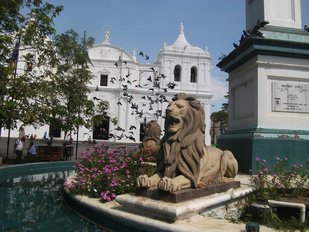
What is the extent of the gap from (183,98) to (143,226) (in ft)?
4.97

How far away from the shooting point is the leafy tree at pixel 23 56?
9180 millimetres

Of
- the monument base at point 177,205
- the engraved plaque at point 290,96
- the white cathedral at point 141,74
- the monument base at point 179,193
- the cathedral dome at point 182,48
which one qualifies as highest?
the cathedral dome at point 182,48

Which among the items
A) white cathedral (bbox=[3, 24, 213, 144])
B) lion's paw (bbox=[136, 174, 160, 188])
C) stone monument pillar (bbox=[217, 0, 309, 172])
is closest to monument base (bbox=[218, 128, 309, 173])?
stone monument pillar (bbox=[217, 0, 309, 172])

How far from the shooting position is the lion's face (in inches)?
142

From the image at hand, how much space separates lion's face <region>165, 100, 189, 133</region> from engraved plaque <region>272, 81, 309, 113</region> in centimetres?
312

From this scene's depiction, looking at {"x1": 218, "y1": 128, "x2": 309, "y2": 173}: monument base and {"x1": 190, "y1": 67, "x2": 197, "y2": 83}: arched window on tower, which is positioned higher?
{"x1": 190, "y1": 67, "x2": 197, "y2": 83}: arched window on tower

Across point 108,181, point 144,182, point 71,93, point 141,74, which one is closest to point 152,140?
point 108,181

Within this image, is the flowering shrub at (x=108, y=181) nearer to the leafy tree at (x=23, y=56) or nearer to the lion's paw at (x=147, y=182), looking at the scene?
the lion's paw at (x=147, y=182)

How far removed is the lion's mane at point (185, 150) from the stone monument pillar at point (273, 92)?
2.48m

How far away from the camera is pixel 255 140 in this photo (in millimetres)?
5805

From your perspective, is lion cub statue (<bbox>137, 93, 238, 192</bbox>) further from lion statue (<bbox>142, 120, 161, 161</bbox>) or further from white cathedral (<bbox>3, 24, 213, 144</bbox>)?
white cathedral (<bbox>3, 24, 213, 144</bbox>)

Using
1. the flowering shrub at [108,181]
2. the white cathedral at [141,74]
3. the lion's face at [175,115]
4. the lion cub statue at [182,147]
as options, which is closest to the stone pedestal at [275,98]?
the flowering shrub at [108,181]

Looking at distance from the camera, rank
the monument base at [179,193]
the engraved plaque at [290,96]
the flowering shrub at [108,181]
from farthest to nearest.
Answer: the engraved plaque at [290,96], the flowering shrub at [108,181], the monument base at [179,193]

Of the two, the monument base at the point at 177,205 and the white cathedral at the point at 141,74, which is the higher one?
the white cathedral at the point at 141,74
